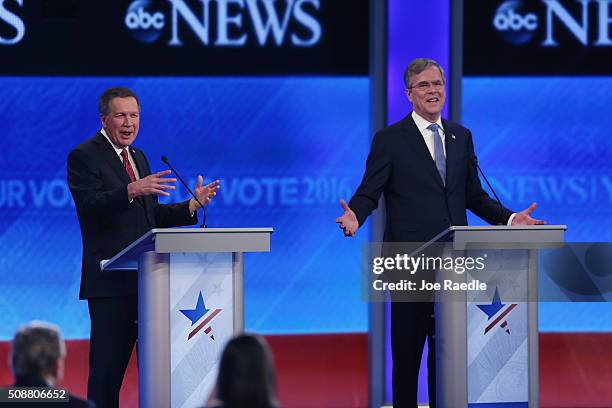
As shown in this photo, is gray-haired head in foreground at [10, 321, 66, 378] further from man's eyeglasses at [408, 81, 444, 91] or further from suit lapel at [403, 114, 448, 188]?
man's eyeglasses at [408, 81, 444, 91]

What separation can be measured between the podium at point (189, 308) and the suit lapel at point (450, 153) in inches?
40.5

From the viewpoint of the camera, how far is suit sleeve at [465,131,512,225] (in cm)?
421

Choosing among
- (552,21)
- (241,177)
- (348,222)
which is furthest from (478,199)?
(552,21)

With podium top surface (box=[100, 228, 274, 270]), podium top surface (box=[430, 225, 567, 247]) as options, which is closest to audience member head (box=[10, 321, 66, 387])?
podium top surface (box=[100, 228, 274, 270])

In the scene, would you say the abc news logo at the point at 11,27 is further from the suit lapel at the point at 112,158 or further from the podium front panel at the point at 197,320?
the podium front panel at the point at 197,320

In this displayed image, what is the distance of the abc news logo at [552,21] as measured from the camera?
5.91 metres

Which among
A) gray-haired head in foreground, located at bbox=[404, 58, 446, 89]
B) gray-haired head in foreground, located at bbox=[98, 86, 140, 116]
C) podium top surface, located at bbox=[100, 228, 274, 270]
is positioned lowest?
podium top surface, located at bbox=[100, 228, 274, 270]

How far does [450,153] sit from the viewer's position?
4.20 m

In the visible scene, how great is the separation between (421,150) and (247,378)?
7.81 feet

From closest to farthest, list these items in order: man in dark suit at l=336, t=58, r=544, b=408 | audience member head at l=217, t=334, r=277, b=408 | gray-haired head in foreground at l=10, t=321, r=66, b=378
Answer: audience member head at l=217, t=334, r=277, b=408 < gray-haired head in foreground at l=10, t=321, r=66, b=378 < man in dark suit at l=336, t=58, r=544, b=408

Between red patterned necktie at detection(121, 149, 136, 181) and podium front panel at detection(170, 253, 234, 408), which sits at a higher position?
red patterned necktie at detection(121, 149, 136, 181)

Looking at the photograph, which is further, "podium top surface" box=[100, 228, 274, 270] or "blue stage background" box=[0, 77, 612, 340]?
"blue stage background" box=[0, 77, 612, 340]

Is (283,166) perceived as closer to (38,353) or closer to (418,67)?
(418,67)

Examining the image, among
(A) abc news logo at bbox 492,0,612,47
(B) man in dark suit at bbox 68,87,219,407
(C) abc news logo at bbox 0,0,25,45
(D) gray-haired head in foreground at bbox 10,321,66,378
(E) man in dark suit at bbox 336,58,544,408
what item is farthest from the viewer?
(A) abc news logo at bbox 492,0,612,47
